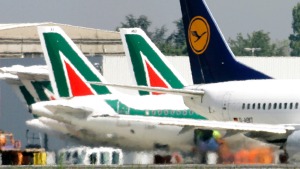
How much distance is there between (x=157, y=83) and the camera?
6519cm

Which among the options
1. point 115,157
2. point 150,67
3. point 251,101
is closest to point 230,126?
point 251,101

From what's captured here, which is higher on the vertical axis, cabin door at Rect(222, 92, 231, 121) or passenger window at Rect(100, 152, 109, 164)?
cabin door at Rect(222, 92, 231, 121)

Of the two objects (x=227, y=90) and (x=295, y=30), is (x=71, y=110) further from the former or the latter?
(x=295, y=30)

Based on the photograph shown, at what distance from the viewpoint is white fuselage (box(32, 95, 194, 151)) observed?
6019 cm

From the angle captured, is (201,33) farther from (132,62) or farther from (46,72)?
(46,72)

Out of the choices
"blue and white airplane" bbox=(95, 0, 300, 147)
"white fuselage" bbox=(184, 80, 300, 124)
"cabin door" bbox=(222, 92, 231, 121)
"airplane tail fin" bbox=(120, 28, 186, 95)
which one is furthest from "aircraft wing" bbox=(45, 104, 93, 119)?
"cabin door" bbox=(222, 92, 231, 121)

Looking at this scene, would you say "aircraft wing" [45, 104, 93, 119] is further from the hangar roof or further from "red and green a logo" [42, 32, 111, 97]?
the hangar roof

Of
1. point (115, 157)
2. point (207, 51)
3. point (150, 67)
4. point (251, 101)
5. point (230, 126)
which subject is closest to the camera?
point (230, 126)

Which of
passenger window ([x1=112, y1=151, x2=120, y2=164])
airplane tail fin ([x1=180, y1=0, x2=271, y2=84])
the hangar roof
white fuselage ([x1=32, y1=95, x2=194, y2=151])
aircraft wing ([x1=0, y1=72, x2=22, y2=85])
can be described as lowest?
passenger window ([x1=112, y1=151, x2=120, y2=164])

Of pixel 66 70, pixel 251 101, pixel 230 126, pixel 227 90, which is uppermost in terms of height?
pixel 66 70

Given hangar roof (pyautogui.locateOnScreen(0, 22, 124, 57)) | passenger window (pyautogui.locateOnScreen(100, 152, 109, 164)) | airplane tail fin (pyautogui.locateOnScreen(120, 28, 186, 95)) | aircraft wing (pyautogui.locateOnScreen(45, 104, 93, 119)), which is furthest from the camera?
hangar roof (pyautogui.locateOnScreen(0, 22, 124, 57))

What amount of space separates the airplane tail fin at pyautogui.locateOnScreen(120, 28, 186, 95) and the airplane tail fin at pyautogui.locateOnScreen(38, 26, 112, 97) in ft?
7.99

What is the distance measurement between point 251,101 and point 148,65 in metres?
13.3

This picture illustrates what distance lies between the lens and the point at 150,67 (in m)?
65.6
